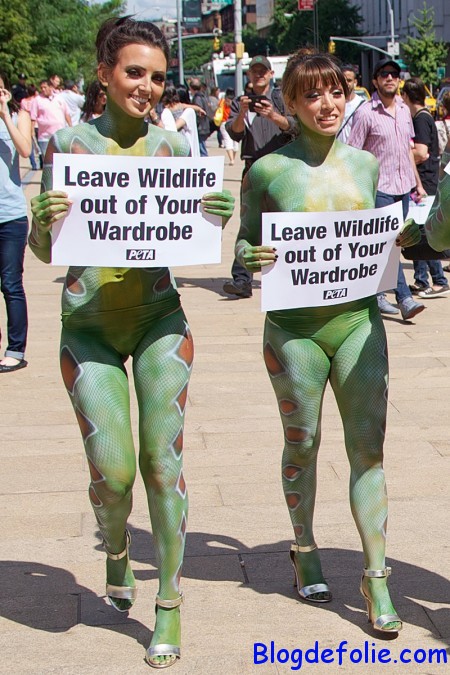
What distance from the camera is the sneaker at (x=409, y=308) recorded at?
9.67m

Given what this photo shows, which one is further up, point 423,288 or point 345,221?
point 345,221

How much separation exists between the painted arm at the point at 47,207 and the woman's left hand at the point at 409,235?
1188 millimetres

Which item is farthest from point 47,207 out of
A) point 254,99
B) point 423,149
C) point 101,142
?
point 423,149

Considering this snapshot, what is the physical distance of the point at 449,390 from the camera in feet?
25.0

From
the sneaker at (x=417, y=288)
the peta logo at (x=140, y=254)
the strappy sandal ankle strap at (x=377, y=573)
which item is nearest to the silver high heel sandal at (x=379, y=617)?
the strappy sandal ankle strap at (x=377, y=573)

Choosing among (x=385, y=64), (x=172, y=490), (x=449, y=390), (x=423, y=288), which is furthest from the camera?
(x=423, y=288)

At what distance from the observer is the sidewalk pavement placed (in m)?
4.07

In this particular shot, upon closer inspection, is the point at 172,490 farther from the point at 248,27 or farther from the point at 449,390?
the point at 248,27

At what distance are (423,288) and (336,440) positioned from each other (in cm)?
488

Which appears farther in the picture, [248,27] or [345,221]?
[248,27]

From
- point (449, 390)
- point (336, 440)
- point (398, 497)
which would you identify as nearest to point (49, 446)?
point (336, 440)

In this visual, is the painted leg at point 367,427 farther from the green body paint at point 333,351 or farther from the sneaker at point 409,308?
the sneaker at point 409,308

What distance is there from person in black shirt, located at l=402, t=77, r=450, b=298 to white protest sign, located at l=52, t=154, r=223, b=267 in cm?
714

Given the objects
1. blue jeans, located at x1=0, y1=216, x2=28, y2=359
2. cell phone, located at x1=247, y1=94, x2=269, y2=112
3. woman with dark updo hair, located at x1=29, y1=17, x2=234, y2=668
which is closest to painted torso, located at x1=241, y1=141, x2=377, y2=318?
woman with dark updo hair, located at x1=29, y1=17, x2=234, y2=668
